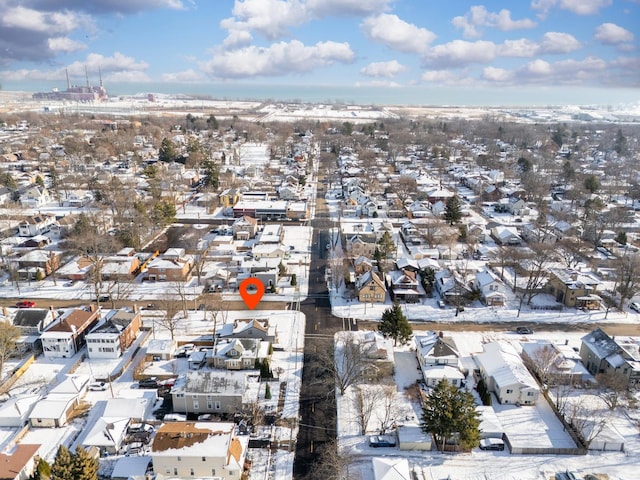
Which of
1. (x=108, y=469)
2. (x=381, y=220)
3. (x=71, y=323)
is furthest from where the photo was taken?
(x=381, y=220)

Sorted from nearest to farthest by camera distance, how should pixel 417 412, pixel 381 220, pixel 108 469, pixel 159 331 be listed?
pixel 108 469 → pixel 417 412 → pixel 159 331 → pixel 381 220

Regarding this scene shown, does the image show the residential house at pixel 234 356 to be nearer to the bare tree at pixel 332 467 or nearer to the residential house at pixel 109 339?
the residential house at pixel 109 339

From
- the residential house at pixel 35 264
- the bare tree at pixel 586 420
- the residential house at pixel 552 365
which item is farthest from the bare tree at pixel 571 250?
the residential house at pixel 35 264

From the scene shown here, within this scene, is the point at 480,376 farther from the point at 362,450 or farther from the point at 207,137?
the point at 207,137

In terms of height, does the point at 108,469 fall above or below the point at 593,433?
below

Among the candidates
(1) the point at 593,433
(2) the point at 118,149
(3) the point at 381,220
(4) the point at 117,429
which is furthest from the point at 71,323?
(2) the point at 118,149

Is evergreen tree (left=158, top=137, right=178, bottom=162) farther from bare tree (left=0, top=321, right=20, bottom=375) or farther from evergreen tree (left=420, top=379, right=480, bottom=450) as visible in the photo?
evergreen tree (left=420, top=379, right=480, bottom=450)

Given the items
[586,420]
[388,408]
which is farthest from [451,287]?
[388,408]
